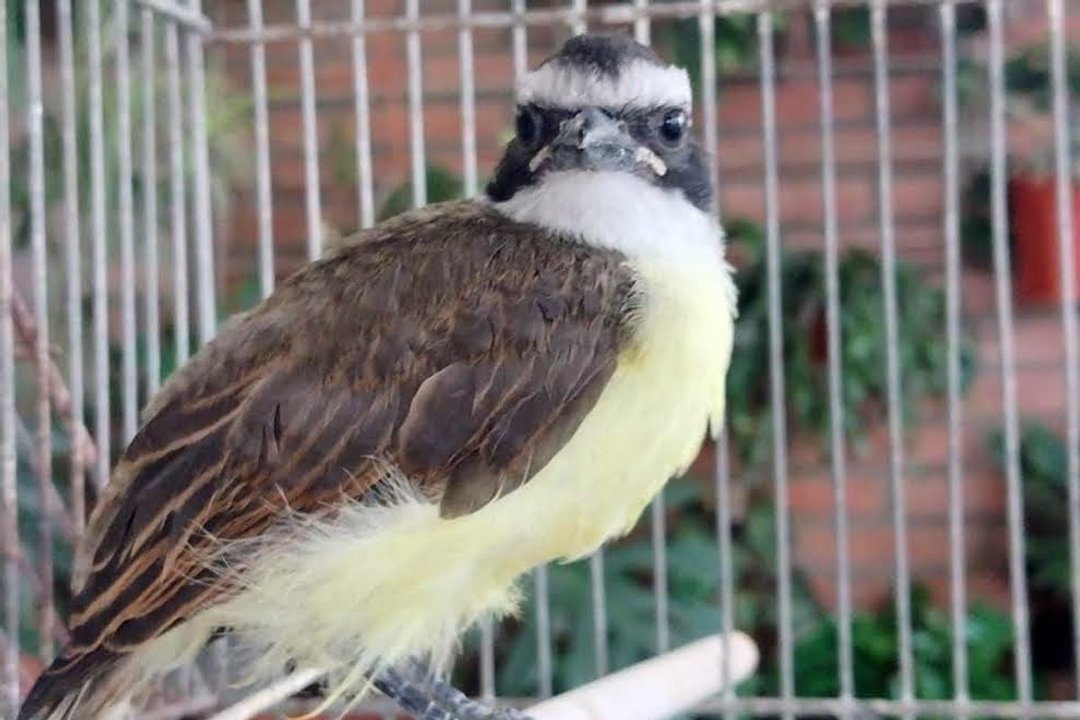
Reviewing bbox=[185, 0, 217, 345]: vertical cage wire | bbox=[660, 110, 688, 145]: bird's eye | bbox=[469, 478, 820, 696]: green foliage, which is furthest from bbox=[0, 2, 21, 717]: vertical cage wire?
bbox=[469, 478, 820, 696]: green foliage

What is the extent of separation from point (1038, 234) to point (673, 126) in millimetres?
1011

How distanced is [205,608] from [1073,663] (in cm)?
139

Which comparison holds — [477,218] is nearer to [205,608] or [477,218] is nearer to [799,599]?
[205,608]

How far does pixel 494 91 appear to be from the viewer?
76.9 inches

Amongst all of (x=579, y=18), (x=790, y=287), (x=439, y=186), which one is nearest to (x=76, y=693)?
(x=579, y=18)

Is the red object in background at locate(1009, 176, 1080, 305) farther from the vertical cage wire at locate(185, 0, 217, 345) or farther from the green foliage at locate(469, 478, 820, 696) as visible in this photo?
the vertical cage wire at locate(185, 0, 217, 345)

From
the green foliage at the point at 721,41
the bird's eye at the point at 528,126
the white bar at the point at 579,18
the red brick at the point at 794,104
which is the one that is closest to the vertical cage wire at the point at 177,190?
the white bar at the point at 579,18

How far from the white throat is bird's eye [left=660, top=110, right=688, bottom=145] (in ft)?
0.11

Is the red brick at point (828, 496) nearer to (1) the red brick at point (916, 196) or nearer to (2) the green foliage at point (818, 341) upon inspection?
(2) the green foliage at point (818, 341)

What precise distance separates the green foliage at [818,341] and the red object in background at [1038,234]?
12 centimetres

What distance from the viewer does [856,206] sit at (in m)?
1.92

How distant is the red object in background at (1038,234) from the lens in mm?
1733

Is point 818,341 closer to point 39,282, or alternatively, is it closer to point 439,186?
point 439,186

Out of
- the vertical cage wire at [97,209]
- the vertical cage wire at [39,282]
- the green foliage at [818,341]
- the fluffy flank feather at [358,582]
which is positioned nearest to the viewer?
the fluffy flank feather at [358,582]
